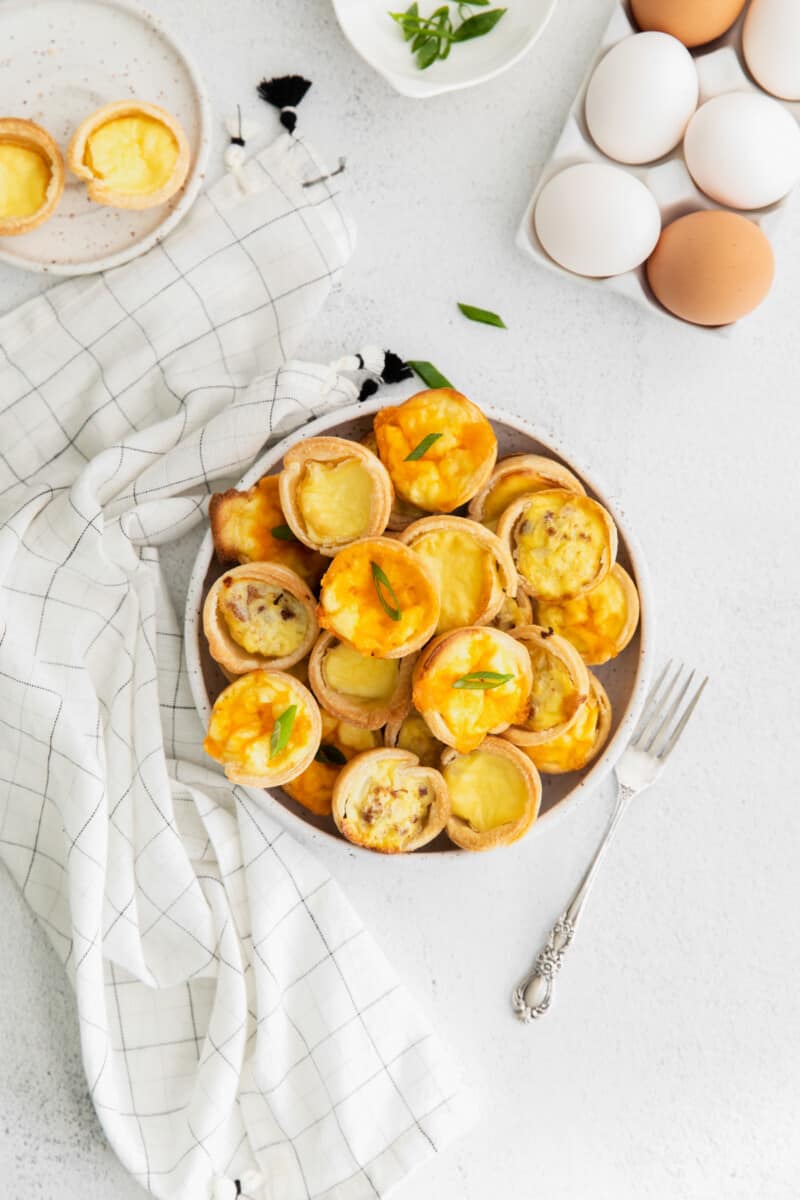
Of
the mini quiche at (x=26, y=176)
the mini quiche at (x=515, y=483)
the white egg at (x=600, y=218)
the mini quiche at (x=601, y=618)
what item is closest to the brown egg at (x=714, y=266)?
the white egg at (x=600, y=218)

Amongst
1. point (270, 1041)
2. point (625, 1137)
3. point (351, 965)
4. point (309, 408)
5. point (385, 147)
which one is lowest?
point (625, 1137)

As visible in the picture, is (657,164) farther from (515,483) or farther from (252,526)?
(252,526)

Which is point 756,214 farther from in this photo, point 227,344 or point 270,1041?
point 270,1041

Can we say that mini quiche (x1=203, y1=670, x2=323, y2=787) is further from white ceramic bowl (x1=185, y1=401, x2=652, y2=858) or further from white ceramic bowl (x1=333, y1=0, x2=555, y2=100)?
white ceramic bowl (x1=333, y1=0, x2=555, y2=100)

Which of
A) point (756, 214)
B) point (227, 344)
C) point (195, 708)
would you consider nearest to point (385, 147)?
point (227, 344)

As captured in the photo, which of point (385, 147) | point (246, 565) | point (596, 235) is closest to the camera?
point (246, 565)

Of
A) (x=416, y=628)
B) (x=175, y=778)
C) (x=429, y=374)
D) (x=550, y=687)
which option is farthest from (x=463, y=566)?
(x=175, y=778)

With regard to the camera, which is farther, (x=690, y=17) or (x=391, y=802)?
(x=690, y=17)
